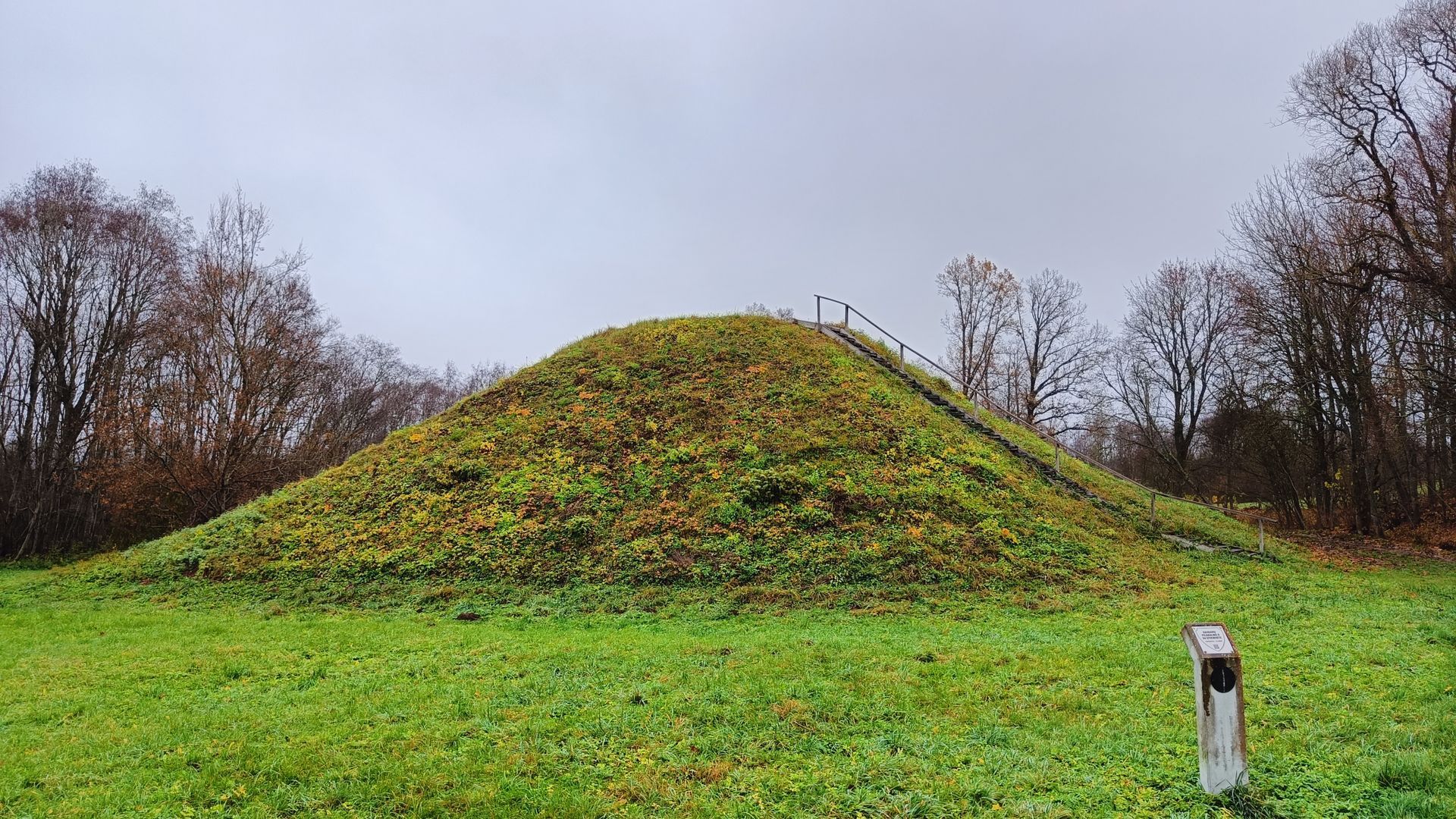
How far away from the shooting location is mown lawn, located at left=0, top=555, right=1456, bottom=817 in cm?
404

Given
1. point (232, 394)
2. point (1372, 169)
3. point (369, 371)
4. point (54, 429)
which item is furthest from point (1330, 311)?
point (369, 371)

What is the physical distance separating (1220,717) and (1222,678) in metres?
0.22

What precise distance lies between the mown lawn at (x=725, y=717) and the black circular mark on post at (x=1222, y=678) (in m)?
0.61

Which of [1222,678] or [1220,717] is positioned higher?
[1222,678]

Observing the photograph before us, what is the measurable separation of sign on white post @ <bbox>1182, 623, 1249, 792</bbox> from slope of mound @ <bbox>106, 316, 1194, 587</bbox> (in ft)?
26.6

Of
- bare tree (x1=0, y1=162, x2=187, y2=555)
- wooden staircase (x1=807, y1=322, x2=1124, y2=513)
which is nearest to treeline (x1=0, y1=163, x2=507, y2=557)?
bare tree (x1=0, y1=162, x2=187, y2=555)

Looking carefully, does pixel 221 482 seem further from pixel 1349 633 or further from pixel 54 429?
pixel 1349 633

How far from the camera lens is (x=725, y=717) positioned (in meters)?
5.54

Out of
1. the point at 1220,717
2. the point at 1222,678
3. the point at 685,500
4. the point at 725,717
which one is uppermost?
the point at 685,500

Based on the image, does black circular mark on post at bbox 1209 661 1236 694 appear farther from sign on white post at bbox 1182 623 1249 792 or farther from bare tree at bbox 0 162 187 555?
bare tree at bbox 0 162 187 555

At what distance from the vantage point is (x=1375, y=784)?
3.76 meters

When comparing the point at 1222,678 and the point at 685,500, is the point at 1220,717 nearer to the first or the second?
the point at 1222,678

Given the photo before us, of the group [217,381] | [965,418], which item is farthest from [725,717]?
[217,381]

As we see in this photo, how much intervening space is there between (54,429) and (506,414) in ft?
56.2
